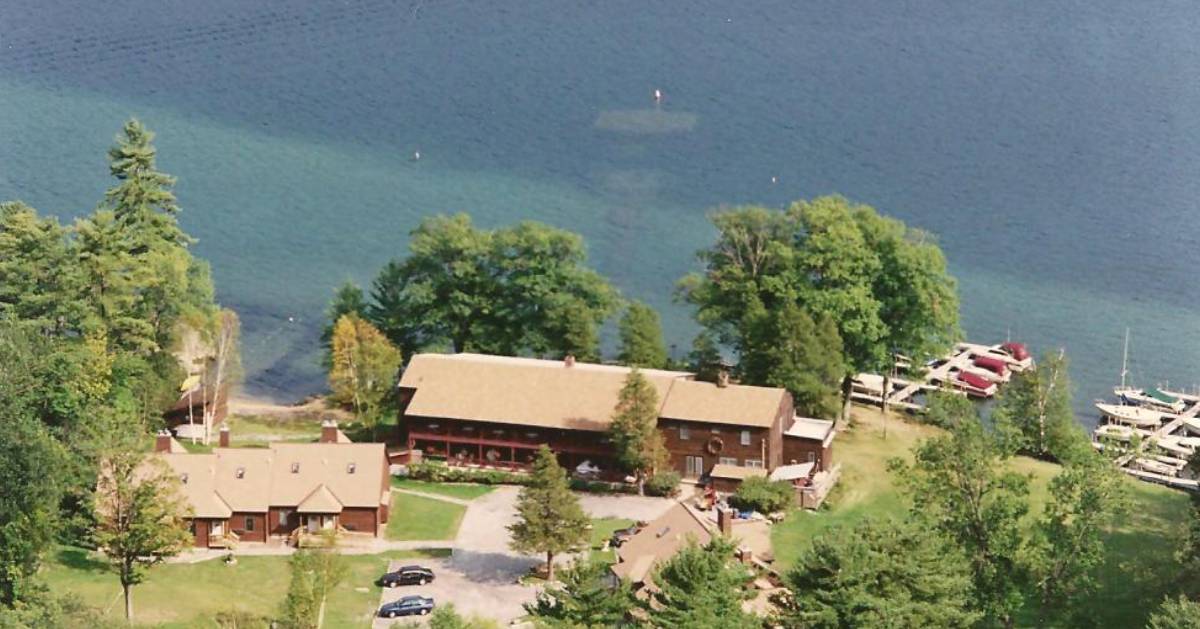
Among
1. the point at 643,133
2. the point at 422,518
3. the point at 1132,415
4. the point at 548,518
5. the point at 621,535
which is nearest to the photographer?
the point at 548,518

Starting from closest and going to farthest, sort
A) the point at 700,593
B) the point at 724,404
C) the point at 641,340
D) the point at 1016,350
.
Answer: the point at 700,593
the point at 724,404
the point at 641,340
the point at 1016,350

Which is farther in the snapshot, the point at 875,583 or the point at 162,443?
the point at 162,443

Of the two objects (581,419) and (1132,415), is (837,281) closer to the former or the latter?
(581,419)

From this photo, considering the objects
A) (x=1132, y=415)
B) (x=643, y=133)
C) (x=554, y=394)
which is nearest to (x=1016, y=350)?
(x=1132, y=415)

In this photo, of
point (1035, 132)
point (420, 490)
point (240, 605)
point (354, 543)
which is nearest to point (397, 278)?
point (420, 490)

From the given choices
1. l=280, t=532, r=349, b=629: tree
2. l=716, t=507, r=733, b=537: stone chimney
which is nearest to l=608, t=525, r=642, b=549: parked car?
l=716, t=507, r=733, b=537: stone chimney

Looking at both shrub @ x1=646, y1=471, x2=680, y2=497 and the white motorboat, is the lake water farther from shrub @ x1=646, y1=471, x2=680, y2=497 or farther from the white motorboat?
shrub @ x1=646, y1=471, x2=680, y2=497
